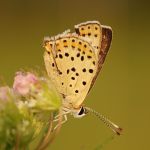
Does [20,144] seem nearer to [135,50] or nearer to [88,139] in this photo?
[88,139]

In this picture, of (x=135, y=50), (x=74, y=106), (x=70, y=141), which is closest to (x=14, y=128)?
(x=74, y=106)

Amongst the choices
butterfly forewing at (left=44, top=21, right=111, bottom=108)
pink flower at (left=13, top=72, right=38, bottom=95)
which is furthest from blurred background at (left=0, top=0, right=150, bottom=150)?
pink flower at (left=13, top=72, right=38, bottom=95)

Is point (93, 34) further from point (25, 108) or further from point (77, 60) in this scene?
point (25, 108)

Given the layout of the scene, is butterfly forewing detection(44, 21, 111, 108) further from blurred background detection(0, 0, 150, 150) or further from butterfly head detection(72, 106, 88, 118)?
blurred background detection(0, 0, 150, 150)

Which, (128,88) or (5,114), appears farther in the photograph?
(128,88)

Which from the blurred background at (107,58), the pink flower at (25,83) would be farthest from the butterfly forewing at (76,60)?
the blurred background at (107,58)

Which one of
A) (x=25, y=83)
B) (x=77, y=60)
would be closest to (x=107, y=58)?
(x=77, y=60)
